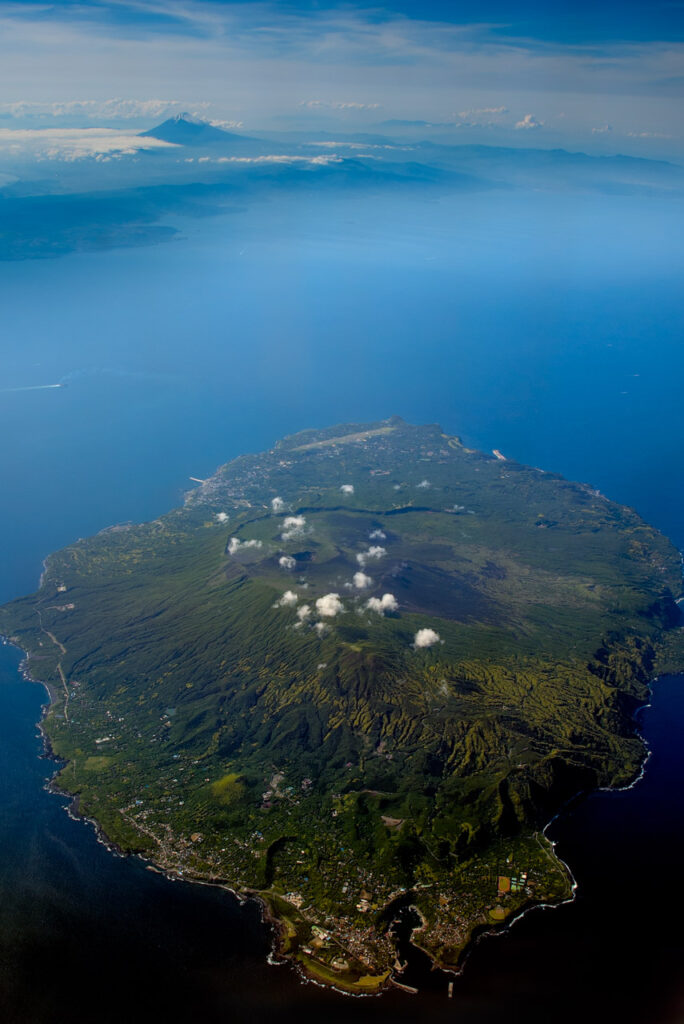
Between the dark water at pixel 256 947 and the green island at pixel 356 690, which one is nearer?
the dark water at pixel 256 947

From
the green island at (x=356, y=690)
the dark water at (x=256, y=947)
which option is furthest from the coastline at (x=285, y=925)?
the dark water at (x=256, y=947)

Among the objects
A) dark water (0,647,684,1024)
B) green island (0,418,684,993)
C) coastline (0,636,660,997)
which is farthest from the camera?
green island (0,418,684,993)

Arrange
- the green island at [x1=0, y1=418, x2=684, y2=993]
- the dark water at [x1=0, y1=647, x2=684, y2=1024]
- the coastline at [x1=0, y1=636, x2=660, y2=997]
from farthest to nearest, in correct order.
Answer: the green island at [x1=0, y1=418, x2=684, y2=993]
the coastline at [x1=0, y1=636, x2=660, y2=997]
the dark water at [x1=0, y1=647, x2=684, y2=1024]

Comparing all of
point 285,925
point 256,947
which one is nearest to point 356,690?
point 285,925

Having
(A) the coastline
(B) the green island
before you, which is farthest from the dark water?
(B) the green island

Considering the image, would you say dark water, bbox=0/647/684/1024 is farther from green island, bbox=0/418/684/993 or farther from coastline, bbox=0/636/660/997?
green island, bbox=0/418/684/993

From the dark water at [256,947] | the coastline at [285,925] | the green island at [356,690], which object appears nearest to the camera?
the dark water at [256,947]

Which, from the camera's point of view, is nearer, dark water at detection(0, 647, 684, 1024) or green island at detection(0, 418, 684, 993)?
dark water at detection(0, 647, 684, 1024)

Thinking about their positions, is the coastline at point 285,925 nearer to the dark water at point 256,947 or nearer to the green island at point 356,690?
the green island at point 356,690

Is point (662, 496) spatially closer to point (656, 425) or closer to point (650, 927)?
point (656, 425)
